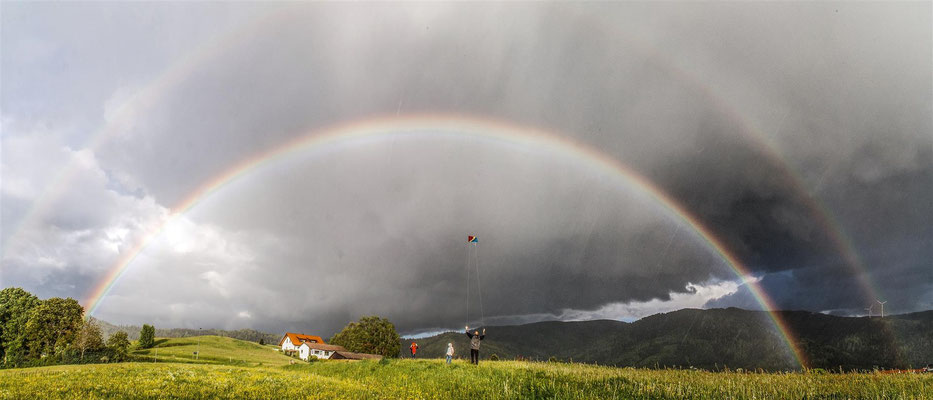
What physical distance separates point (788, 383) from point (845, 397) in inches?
107

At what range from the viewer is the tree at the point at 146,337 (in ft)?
379

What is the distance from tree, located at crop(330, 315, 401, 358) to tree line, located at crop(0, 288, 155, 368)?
1935 inches

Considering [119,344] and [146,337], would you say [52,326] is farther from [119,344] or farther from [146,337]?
[146,337]

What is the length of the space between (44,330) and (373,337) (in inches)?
2631

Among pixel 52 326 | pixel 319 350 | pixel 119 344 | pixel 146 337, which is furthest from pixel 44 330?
pixel 319 350

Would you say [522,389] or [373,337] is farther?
[373,337]

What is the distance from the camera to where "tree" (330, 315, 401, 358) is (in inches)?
4626

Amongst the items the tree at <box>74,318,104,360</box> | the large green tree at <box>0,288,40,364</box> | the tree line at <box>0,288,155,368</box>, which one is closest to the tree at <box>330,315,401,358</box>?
the tree line at <box>0,288,155,368</box>

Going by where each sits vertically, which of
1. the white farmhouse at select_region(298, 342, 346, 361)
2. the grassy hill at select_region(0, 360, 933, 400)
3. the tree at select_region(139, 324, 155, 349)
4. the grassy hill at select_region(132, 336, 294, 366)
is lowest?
the white farmhouse at select_region(298, 342, 346, 361)

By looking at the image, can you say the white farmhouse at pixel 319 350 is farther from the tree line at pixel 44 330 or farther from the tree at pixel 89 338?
the tree at pixel 89 338

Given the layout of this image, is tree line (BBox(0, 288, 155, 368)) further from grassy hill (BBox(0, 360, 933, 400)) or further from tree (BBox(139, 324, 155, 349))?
grassy hill (BBox(0, 360, 933, 400))

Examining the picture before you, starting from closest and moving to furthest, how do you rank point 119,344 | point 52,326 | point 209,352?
1. point 52,326
2. point 119,344
3. point 209,352

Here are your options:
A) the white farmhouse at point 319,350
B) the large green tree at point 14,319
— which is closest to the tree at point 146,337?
the large green tree at point 14,319

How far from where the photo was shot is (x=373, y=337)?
390 ft
